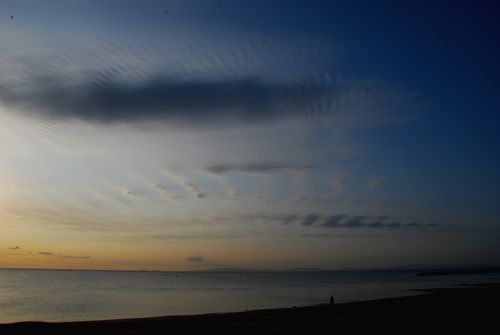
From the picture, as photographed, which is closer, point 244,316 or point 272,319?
point 272,319

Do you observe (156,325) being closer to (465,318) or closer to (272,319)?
(272,319)

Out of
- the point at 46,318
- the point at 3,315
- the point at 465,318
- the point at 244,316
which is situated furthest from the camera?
the point at 3,315

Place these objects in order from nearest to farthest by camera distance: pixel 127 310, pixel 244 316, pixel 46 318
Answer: pixel 244 316, pixel 46 318, pixel 127 310

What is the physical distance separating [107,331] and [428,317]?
29.0 meters

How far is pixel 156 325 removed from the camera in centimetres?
→ 3969

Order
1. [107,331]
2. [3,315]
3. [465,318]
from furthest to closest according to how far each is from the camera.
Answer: [3,315]
[465,318]
[107,331]

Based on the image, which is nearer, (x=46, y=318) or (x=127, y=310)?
(x=46, y=318)

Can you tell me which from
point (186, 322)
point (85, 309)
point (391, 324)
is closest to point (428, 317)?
point (391, 324)

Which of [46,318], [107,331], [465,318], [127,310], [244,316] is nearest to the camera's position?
[107,331]

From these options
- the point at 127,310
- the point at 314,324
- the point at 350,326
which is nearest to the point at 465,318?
the point at 350,326

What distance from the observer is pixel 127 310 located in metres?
64.4

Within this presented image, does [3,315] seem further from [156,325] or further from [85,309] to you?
[156,325]

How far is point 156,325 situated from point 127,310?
27488 mm

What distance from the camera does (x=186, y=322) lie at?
42.2 meters
